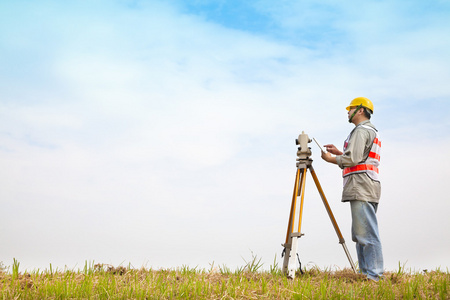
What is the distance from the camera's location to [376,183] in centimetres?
779

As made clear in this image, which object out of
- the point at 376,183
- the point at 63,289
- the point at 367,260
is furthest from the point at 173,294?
the point at 376,183

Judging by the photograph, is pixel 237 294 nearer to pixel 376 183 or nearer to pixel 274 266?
pixel 274 266

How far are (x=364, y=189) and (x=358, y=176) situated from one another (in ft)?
0.81

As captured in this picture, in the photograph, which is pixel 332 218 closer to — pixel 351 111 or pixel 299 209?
pixel 299 209

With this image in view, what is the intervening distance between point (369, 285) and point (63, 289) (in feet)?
14.8

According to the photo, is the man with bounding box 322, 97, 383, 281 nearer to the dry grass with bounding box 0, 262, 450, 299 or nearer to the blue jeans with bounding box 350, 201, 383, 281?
the blue jeans with bounding box 350, 201, 383, 281

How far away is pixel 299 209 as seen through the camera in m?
7.49

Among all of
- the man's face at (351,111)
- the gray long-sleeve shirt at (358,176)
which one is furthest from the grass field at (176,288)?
the man's face at (351,111)

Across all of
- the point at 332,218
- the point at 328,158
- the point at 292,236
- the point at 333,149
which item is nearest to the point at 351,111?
the point at 333,149

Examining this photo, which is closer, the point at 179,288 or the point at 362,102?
the point at 179,288

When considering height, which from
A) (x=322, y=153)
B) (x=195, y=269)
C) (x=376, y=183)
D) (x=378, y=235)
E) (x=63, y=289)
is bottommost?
(x=63, y=289)

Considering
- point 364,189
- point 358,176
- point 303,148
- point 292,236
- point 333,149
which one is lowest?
point 292,236


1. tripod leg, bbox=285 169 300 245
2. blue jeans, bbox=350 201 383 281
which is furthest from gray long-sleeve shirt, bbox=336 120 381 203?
tripod leg, bbox=285 169 300 245

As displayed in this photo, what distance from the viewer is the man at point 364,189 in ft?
24.8
